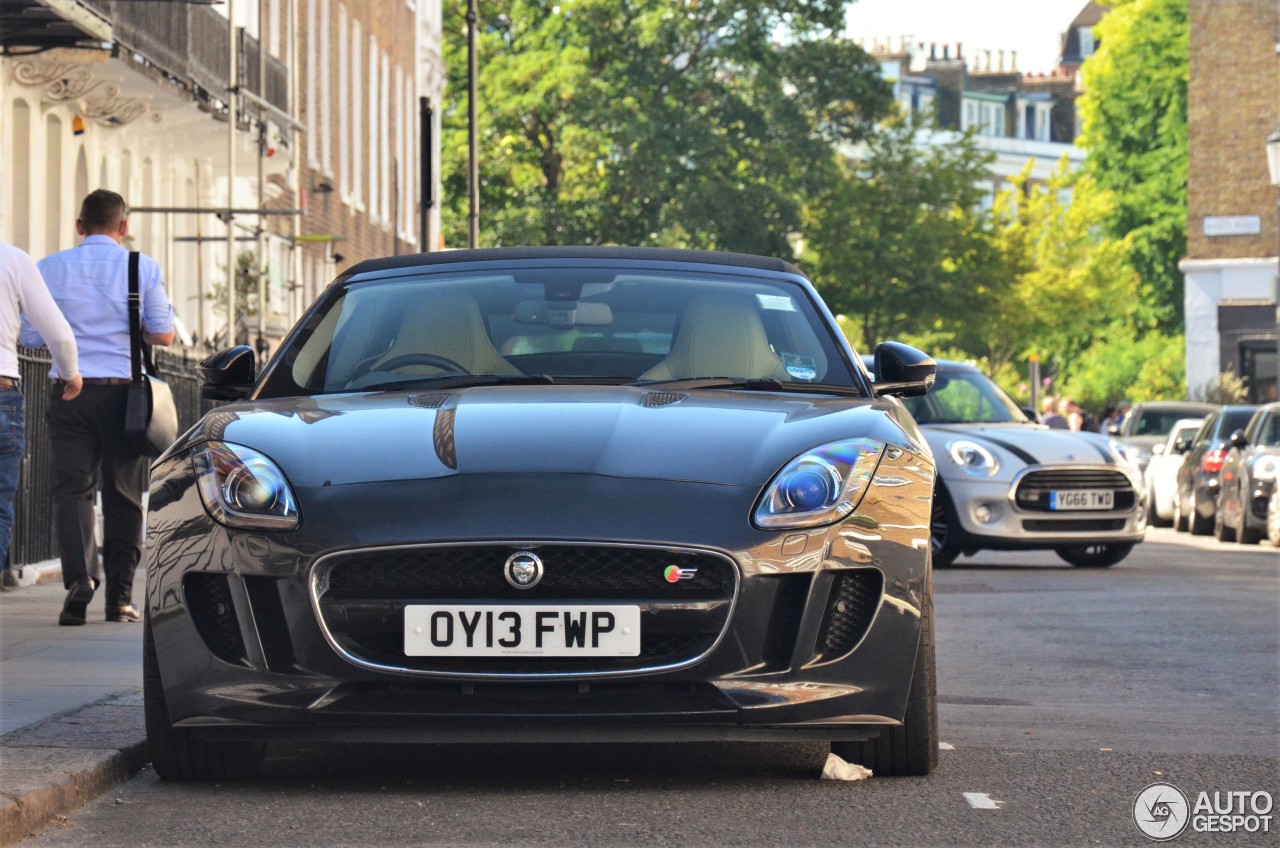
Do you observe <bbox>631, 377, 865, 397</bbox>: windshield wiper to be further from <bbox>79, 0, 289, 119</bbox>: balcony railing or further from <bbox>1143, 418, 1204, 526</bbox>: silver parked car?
<bbox>1143, 418, 1204, 526</bbox>: silver parked car

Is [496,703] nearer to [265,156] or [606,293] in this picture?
[606,293]

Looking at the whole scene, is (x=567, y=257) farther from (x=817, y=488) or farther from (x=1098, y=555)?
(x=1098, y=555)

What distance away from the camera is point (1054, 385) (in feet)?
286

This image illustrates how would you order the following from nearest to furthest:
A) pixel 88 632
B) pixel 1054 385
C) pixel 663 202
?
pixel 88 632, pixel 663 202, pixel 1054 385

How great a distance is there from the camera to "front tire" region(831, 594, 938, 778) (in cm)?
Answer: 626

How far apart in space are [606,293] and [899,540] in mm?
1659

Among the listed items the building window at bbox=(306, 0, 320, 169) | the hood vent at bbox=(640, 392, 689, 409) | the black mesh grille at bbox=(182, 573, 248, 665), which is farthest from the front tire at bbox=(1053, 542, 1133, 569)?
the building window at bbox=(306, 0, 320, 169)

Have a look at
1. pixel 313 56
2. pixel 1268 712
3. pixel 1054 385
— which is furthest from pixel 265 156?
pixel 1054 385

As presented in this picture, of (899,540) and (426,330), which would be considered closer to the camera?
(899,540)

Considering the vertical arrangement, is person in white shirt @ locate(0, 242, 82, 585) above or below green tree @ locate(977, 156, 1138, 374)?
below

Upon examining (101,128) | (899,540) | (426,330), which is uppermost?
(101,128)

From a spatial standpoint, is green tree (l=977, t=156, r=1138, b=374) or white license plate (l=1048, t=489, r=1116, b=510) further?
green tree (l=977, t=156, r=1138, b=374)

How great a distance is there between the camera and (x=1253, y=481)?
75.4 feet

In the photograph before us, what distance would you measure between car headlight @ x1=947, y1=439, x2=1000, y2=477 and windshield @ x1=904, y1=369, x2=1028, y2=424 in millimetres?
838
